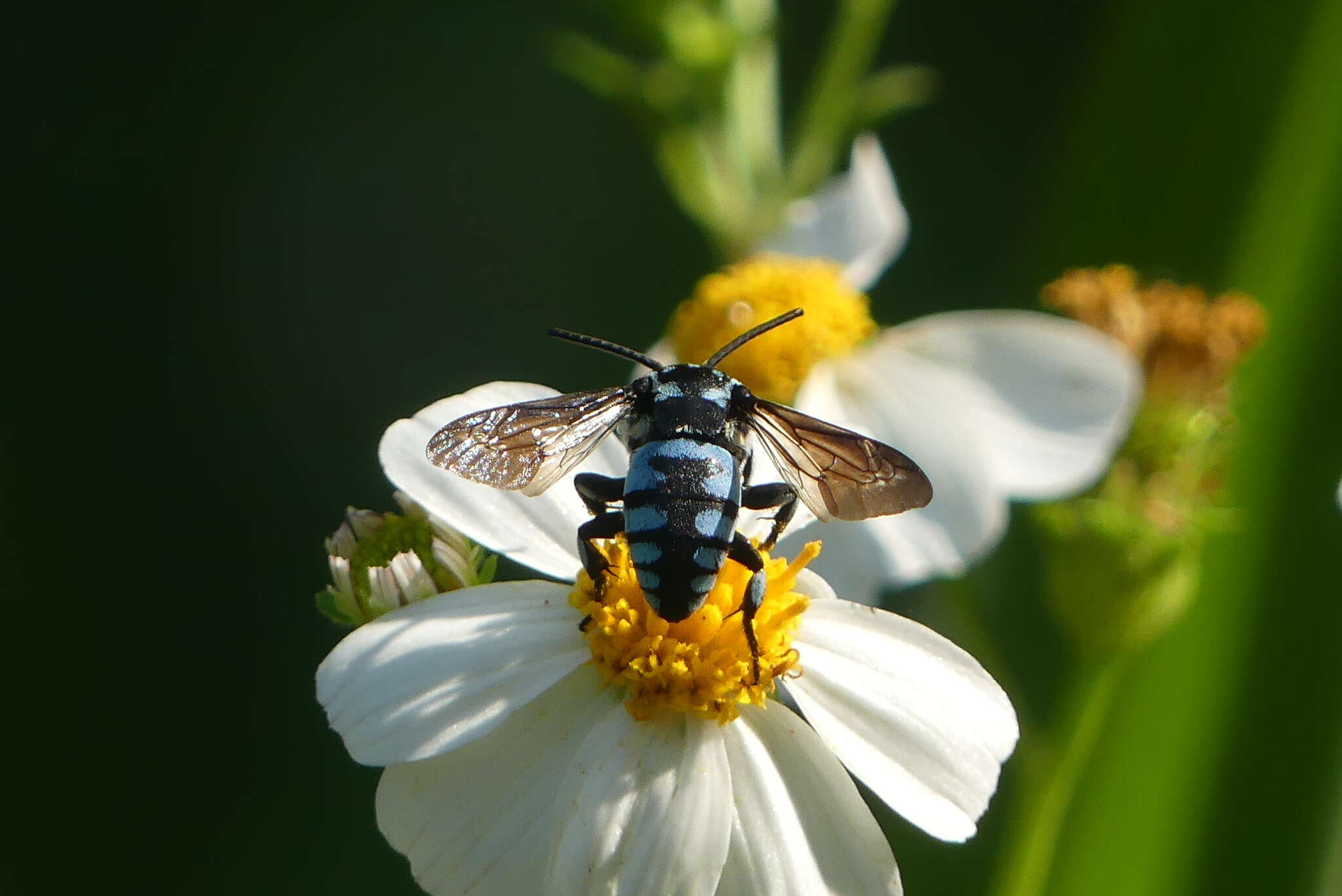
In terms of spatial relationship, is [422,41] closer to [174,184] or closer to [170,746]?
[174,184]

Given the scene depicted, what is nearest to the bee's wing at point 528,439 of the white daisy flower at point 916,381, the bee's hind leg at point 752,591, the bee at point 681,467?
the bee at point 681,467

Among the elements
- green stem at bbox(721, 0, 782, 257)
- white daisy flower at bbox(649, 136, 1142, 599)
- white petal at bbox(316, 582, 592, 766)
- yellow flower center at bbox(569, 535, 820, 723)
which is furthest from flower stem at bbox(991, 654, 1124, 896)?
green stem at bbox(721, 0, 782, 257)

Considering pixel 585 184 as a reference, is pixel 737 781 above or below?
below

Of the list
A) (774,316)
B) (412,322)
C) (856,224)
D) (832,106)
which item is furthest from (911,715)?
(412,322)

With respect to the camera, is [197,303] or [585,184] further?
[585,184]

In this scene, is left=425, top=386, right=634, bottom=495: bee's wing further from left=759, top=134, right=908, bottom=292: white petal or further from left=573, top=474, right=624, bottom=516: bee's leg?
left=759, top=134, right=908, bottom=292: white petal

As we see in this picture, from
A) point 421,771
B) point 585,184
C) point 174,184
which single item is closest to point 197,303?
point 174,184
